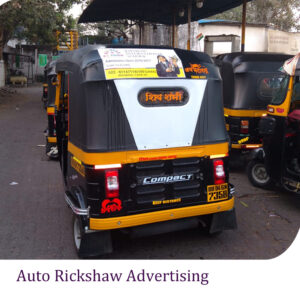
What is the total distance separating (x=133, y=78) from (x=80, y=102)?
1.96 feet

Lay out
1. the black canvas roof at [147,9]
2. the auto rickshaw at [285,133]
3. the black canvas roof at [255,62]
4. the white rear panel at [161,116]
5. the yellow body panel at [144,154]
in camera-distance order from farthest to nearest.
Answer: the black canvas roof at [147,9], the black canvas roof at [255,62], the auto rickshaw at [285,133], the white rear panel at [161,116], the yellow body panel at [144,154]

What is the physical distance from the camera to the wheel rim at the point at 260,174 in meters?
6.38

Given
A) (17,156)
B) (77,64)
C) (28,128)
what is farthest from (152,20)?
(77,64)

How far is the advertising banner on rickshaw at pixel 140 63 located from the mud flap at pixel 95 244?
159cm

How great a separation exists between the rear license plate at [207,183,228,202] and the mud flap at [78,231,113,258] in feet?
3.90

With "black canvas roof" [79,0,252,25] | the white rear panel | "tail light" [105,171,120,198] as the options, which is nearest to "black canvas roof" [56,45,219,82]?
the white rear panel

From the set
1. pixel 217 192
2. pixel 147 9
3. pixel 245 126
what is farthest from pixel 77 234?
pixel 147 9

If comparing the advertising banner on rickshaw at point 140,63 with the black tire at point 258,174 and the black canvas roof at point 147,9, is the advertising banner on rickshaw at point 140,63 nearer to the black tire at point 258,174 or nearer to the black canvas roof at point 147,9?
the black tire at point 258,174

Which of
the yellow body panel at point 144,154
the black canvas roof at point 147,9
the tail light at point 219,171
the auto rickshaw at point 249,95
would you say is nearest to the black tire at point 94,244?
the yellow body panel at point 144,154

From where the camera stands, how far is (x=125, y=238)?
447cm

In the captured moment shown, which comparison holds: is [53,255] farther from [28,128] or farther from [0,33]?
[0,33]

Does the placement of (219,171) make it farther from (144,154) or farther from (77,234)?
(77,234)

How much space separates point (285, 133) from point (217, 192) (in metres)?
2.09

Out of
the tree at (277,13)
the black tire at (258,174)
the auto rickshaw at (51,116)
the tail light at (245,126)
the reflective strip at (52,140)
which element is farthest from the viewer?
the tree at (277,13)
